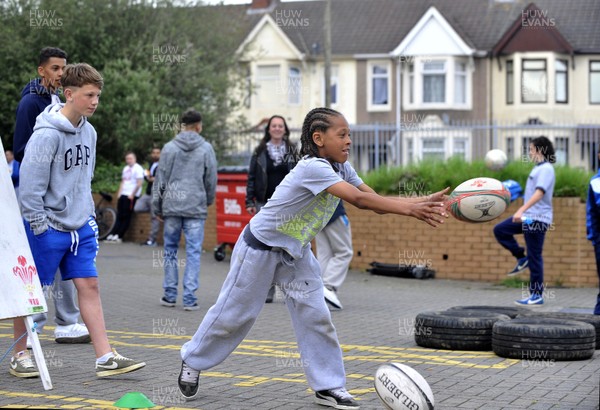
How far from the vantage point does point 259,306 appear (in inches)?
268

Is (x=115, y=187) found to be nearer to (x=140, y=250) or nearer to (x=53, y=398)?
(x=140, y=250)

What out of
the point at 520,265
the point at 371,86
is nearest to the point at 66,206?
the point at 520,265

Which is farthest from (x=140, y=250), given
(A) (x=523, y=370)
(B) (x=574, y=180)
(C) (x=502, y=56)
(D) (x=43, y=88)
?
(C) (x=502, y=56)

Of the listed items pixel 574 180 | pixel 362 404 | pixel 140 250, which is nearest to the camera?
pixel 362 404

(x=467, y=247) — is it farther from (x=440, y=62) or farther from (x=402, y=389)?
(x=440, y=62)

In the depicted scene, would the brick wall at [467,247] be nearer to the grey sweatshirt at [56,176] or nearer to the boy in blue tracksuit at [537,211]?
the boy in blue tracksuit at [537,211]

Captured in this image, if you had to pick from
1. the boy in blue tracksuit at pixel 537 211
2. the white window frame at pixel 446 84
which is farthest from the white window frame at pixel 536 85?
the boy in blue tracksuit at pixel 537 211

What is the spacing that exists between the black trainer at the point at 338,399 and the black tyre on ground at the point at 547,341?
2.39 meters

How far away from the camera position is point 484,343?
9.11 m

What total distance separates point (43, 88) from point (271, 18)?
143 feet

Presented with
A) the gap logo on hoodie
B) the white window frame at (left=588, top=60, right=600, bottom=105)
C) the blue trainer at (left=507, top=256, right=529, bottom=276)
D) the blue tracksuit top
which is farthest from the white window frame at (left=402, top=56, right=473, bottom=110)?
the gap logo on hoodie

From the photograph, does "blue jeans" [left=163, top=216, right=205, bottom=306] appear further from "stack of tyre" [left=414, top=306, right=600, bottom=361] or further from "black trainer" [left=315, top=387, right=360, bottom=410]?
"black trainer" [left=315, top=387, right=360, bottom=410]

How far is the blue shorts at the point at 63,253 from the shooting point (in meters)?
7.52

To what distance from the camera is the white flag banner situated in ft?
23.3
